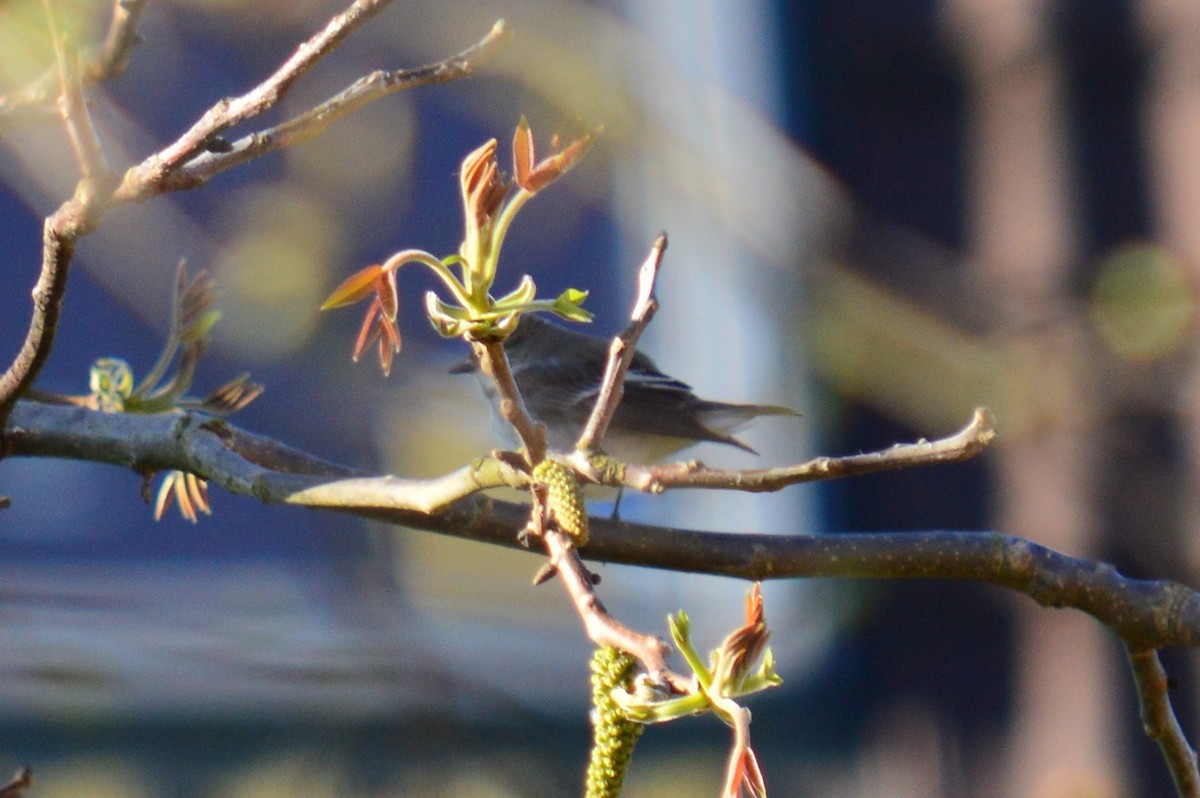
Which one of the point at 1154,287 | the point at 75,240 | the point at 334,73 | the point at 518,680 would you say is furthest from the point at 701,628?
the point at 75,240

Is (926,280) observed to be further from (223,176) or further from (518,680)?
(223,176)

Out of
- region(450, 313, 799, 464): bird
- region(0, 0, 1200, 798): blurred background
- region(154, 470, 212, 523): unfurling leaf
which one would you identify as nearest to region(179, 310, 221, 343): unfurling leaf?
region(154, 470, 212, 523): unfurling leaf

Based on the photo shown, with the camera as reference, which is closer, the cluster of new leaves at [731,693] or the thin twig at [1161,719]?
the cluster of new leaves at [731,693]

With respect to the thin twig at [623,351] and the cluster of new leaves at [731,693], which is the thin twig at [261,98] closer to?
the thin twig at [623,351]

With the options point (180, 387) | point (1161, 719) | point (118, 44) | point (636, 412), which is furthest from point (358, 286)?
point (636, 412)

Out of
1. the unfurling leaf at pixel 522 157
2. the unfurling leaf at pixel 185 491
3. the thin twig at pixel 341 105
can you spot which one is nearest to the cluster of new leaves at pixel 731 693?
the unfurling leaf at pixel 522 157
